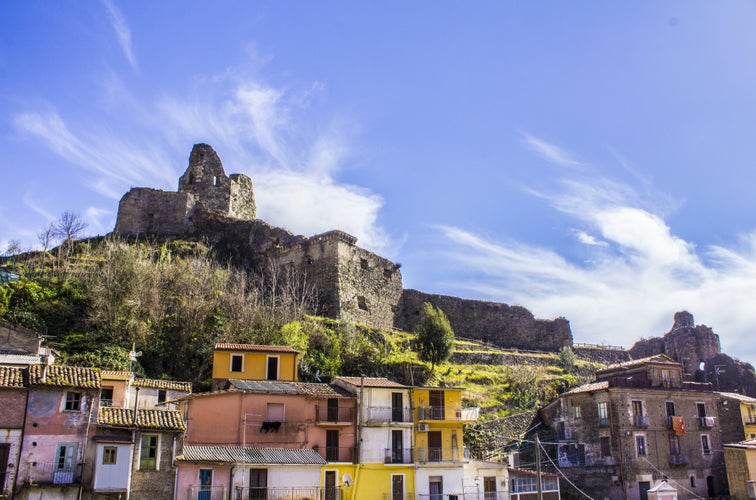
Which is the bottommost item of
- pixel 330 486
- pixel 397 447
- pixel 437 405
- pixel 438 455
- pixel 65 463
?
pixel 330 486

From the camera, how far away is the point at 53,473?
2864cm

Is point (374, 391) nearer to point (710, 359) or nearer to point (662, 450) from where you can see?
point (662, 450)

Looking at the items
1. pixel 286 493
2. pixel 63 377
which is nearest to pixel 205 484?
pixel 286 493

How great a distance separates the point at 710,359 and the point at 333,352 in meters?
41.3

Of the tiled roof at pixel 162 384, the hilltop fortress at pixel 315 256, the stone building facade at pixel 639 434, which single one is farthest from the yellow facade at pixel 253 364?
the stone building facade at pixel 639 434

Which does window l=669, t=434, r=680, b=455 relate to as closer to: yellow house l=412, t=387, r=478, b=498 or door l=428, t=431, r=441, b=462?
yellow house l=412, t=387, r=478, b=498

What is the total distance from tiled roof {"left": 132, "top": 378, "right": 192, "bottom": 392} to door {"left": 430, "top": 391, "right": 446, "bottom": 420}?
12916 millimetres

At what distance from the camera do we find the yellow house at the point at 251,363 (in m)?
39.3

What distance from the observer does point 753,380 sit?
2552 inches

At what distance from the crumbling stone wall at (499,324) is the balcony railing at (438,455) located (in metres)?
28.3

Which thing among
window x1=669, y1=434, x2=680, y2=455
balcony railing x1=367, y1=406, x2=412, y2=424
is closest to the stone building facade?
window x1=669, y1=434, x2=680, y2=455

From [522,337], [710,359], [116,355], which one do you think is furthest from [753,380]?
[116,355]

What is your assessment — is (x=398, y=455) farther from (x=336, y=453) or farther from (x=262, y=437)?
(x=262, y=437)

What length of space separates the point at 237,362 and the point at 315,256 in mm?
21800
